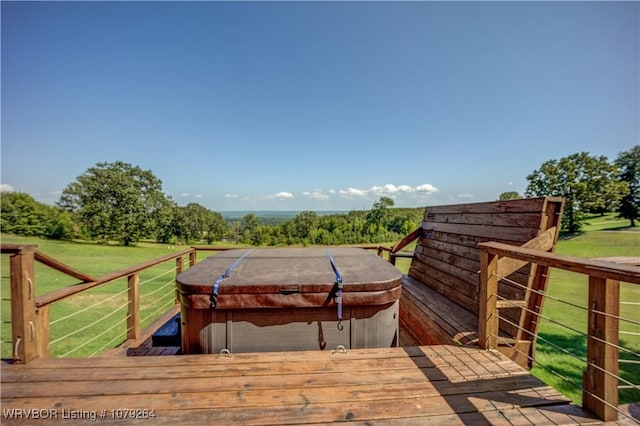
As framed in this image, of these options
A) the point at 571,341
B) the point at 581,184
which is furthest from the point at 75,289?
the point at 581,184

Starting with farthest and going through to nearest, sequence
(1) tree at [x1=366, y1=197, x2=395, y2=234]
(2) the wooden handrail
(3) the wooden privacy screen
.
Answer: (1) tree at [x1=366, y1=197, x2=395, y2=234] → (3) the wooden privacy screen → (2) the wooden handrail

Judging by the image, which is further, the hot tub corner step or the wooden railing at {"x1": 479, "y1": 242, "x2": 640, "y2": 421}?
the hot tub corner step

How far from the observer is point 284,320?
1.80 m

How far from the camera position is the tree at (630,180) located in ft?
62.1

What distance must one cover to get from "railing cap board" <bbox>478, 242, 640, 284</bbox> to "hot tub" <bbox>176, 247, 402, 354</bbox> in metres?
0.78

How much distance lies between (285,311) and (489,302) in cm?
154

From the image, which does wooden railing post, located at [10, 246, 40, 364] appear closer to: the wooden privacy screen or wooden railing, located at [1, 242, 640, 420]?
wooden railing, located at [1, 242, 640, 420]

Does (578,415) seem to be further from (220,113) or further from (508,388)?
(220,113)

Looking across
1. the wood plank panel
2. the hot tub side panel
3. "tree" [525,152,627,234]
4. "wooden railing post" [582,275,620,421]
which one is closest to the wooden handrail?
the hot tub side panel

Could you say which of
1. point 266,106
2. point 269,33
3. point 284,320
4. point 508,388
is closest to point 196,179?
point 266,106

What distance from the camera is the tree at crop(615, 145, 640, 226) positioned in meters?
18.9

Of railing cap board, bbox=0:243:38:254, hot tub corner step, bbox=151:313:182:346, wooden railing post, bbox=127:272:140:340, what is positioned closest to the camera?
railing cap board, bbox=0:243:38:254

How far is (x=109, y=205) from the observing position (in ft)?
66.3

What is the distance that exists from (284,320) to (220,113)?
9667 mm
